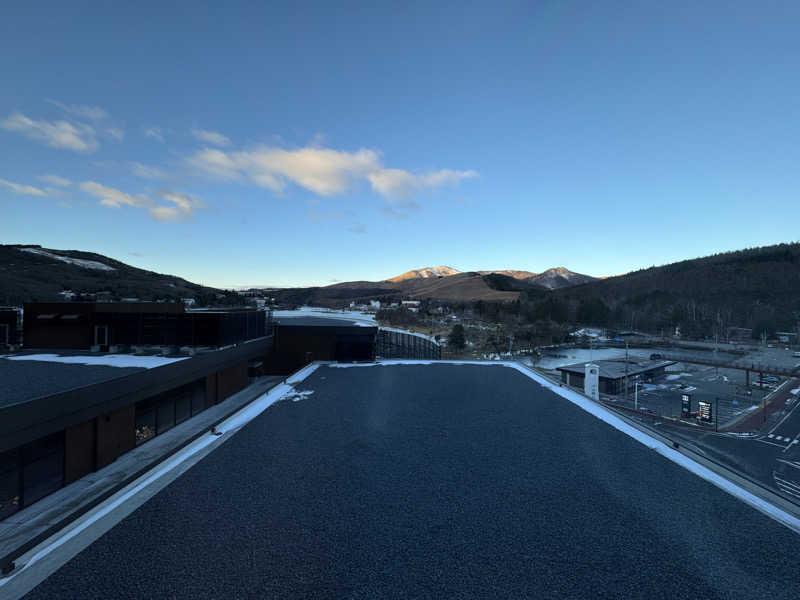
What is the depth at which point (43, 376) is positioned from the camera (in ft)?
31.7

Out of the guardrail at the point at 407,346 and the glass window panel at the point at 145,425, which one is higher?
the guardrail at the point at 407,346

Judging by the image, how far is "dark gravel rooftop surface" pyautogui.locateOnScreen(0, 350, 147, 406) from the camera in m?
7.88

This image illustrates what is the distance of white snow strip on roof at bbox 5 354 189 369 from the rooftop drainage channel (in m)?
2.55

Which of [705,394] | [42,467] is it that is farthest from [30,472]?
[705,394]

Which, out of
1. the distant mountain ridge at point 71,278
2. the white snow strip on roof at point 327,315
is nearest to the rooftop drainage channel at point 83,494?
the white snow strip on roof at point 327,315

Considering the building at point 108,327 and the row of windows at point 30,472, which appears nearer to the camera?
the row of windows at point 30,472

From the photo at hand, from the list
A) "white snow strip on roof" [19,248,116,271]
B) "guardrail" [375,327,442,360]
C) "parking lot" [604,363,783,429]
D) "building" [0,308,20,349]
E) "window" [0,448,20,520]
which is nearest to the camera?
"window" [0,448,20,520]

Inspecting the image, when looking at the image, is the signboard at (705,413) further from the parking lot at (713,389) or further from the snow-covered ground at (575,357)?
the snow-covered ground at (575,357)

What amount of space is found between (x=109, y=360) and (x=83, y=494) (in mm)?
5729

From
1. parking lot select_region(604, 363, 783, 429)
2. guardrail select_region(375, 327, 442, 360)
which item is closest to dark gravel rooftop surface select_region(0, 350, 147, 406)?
guardrail select_region(375, 327, 442, 360)

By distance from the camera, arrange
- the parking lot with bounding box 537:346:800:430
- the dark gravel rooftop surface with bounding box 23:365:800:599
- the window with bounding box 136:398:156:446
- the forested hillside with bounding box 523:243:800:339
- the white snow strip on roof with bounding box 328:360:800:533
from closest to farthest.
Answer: the dark gravel rooftop surface with bounding box 23:365:800:599 < the white snow strip on roof with bounding box 328:360:800:533 < the window with bounding box 136:398:156:446 < the parking lot with bounding box 537:346:800:430 < the forested hillside with bounding box 523:243:800:339

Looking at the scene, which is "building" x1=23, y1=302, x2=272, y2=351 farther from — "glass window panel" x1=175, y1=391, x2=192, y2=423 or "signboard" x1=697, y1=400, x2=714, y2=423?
"signboard" x1=697, y1=400, x2=714, y2=423

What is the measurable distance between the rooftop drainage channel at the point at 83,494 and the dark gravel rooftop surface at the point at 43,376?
2515mm

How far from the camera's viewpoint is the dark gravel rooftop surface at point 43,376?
7885mm
